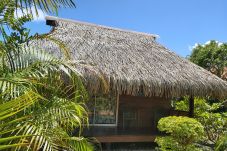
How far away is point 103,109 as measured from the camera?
33.7 feet

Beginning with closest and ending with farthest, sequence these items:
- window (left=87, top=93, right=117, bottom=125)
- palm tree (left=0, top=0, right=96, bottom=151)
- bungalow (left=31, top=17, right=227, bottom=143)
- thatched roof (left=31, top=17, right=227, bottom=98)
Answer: palm tree (left=0, top=0, right=96, bottom=151), thatched roof (left=31, top=17, right=227, bottom=98), bungalow (left=31, top=17, right=227, bottom=143), window (left=87, top=93, right=117, bottom=125)

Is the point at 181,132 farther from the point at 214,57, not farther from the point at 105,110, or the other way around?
the point at 214,57

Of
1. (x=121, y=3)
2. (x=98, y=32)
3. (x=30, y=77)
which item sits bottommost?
(x=30, y=77)

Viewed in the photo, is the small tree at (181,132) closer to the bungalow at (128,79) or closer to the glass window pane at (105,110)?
the bungalow at (128,79)

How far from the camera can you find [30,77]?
399 cm

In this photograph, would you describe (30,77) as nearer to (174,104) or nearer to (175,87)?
(175,87)

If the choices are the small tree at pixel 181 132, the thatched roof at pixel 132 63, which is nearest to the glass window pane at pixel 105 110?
the thatched roof at pixel 132 63

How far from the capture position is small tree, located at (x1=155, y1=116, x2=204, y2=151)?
7260 mm

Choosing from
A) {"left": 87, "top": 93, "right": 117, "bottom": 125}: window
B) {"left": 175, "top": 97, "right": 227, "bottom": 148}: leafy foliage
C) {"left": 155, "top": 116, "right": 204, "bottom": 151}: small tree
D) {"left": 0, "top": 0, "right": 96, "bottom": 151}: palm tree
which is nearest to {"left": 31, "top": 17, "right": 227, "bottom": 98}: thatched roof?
{"left": 175, "top": 97, "right": 227, "bottom": 148}: leafy foliage

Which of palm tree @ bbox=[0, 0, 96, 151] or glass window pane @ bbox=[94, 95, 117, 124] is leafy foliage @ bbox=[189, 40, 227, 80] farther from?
palm tree @ bbox=[0, 0, 96, 151]

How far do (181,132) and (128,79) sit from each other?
203 centimetres

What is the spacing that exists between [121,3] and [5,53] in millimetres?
8580

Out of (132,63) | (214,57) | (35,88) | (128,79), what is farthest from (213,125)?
(214,57)

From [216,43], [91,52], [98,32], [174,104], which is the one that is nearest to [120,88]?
[91,52]
